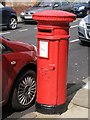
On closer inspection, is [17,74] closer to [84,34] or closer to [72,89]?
[72,89]

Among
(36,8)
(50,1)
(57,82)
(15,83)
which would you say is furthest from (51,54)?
(50,1)

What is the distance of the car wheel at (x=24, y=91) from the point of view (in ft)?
18.8

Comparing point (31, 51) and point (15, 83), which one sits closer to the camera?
point (15, 83)

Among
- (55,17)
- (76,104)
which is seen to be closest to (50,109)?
(76,104)

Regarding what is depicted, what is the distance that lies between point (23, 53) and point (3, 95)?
851 millimetres

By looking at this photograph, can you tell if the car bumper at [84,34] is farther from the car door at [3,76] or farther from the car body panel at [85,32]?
the car door at [3,76]

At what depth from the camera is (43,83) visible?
5418 millimetres

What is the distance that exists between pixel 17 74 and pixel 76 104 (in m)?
1.10

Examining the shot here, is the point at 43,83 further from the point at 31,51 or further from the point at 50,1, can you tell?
the point at 50,1

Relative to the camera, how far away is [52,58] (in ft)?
17.4

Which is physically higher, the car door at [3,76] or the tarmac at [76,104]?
the car door at [3,76]

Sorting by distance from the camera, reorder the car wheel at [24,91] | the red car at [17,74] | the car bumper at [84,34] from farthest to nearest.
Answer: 1. the car bumper at [84,34]
2. the car wheel at [24,91]
3. the red car at [17,74]

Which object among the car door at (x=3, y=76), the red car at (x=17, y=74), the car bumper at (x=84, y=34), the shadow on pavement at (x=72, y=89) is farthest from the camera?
the car bumper at (x=84, y=34)

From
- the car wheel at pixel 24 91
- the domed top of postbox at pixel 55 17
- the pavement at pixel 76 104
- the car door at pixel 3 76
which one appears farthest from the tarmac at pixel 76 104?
the domed top of postbox at pixel 55 17
